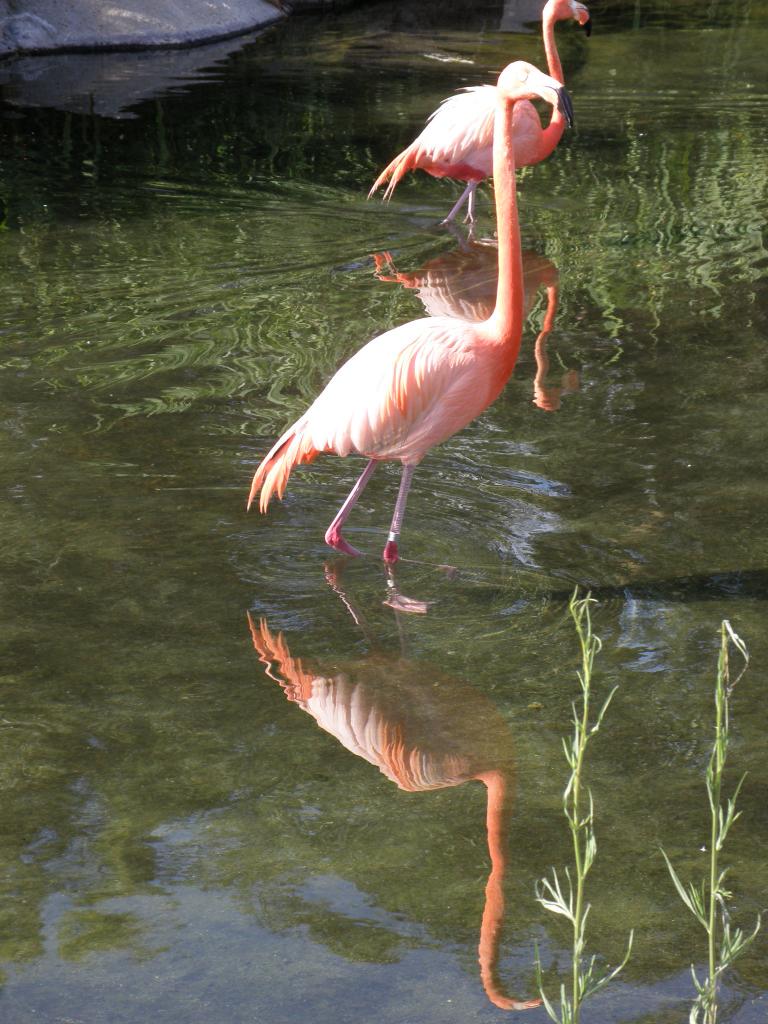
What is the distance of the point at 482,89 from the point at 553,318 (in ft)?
7.81

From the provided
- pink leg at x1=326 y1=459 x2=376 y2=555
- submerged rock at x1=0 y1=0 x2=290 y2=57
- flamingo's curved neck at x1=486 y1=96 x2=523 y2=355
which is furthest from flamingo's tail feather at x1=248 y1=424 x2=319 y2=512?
submerged rock at x1=0 y1=0 x2=290 y2=57

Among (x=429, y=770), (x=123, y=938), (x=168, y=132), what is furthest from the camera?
(x=168, y=132)

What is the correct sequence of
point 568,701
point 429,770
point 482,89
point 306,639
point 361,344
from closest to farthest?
point 429,770
point 568,701
point 306,639
point 361,344
point 482,89

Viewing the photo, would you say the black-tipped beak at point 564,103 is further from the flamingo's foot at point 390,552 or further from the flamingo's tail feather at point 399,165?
the flamingo's tail feather at point 399,165

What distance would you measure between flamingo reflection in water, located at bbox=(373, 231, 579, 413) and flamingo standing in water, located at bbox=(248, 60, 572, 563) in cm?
195

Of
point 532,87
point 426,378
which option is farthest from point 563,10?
point 426,378

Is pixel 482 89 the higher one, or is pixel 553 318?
pixel 482 89

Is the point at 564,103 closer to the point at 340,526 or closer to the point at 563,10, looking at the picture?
the point at 340,526

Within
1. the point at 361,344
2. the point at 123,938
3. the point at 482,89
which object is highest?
the point at 482,89

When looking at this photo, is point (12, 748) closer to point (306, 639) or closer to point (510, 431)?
point (306, 639)

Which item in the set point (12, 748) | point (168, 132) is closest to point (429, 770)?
point (12, 748)

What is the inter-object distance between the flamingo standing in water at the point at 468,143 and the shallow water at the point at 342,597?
283 millimetres

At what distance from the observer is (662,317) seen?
6395 mm

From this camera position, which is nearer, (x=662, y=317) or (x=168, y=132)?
(x=662, y=317)
